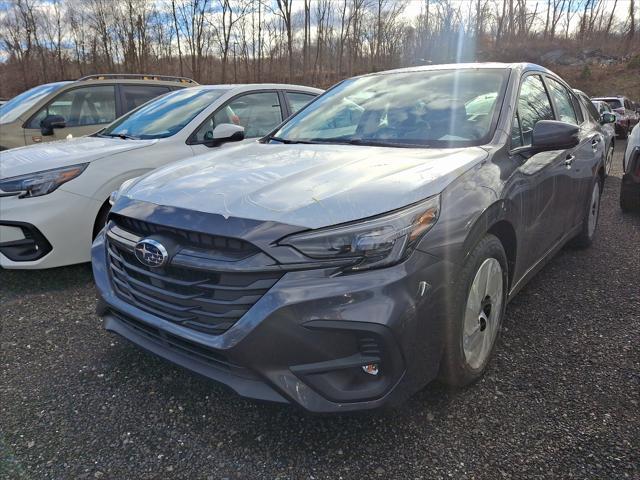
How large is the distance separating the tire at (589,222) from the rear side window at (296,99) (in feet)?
10.1

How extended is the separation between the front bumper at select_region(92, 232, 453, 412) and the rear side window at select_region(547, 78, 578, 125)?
239 centimetres

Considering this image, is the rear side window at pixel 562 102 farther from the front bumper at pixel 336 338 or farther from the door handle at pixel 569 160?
the front bumper at pixel 336 338

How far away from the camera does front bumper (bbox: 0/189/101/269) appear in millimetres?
3477

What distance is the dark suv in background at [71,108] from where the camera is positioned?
20.2ft

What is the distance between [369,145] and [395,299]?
1290 millimetres

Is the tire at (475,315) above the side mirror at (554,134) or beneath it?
beneath

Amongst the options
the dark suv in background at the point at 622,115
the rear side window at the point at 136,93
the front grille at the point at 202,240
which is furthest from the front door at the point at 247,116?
the dark suv in background at the point at 622,115

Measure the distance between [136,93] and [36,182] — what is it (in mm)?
3517

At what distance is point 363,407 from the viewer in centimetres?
178

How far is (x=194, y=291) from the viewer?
1.90 metres

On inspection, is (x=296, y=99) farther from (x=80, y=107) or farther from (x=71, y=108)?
(x=71, y=108)

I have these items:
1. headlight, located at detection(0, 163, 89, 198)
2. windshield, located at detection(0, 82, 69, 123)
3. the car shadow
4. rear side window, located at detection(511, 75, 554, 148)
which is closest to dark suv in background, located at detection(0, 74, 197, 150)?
windshield, located at detection(0, 82, 69, 123)

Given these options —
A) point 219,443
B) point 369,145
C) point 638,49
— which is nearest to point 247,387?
point 219,443

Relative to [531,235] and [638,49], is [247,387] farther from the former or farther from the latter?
[638,49]
